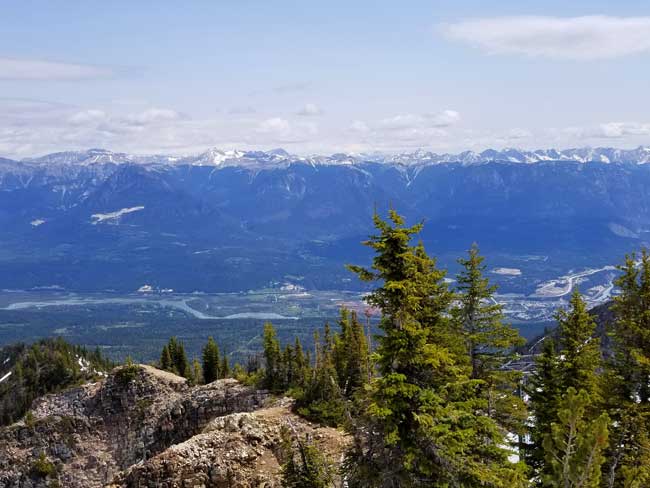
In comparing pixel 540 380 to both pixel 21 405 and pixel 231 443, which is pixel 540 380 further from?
pixel 21 405

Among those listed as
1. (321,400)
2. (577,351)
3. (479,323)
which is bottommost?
(321,400)

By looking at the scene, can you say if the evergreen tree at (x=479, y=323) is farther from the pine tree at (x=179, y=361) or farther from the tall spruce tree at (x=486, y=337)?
the pine tree at (x=179, y=361)

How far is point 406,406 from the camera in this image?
68.4 ft

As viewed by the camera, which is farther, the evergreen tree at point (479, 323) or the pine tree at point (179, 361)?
the pine tree at point (179, 361)

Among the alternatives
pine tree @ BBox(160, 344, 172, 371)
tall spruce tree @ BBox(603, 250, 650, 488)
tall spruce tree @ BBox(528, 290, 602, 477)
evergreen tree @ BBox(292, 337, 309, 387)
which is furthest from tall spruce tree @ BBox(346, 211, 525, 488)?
pine tree @ BBox(160, 344, 172, 371)

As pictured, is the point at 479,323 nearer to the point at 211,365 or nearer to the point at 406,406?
the point at 406,406

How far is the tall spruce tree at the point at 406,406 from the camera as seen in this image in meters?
20.7

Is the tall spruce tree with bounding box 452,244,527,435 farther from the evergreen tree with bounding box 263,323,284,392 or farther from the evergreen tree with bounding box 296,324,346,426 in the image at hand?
the evergreen tree with bounding box 263,323,284,392

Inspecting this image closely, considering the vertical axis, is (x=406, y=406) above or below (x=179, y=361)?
above

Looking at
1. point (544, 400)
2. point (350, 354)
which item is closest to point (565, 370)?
point (544, 400)

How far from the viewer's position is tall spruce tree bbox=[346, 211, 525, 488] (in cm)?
2066

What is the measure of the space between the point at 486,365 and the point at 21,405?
96.9 meters

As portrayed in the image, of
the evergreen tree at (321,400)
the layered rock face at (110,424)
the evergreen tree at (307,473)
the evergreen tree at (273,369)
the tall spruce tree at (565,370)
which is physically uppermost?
the tall spruce tree at (565,370)

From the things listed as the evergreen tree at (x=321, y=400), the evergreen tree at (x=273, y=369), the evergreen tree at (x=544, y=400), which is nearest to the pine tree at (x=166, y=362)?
the evergreen tree at (x=273, y=369)
